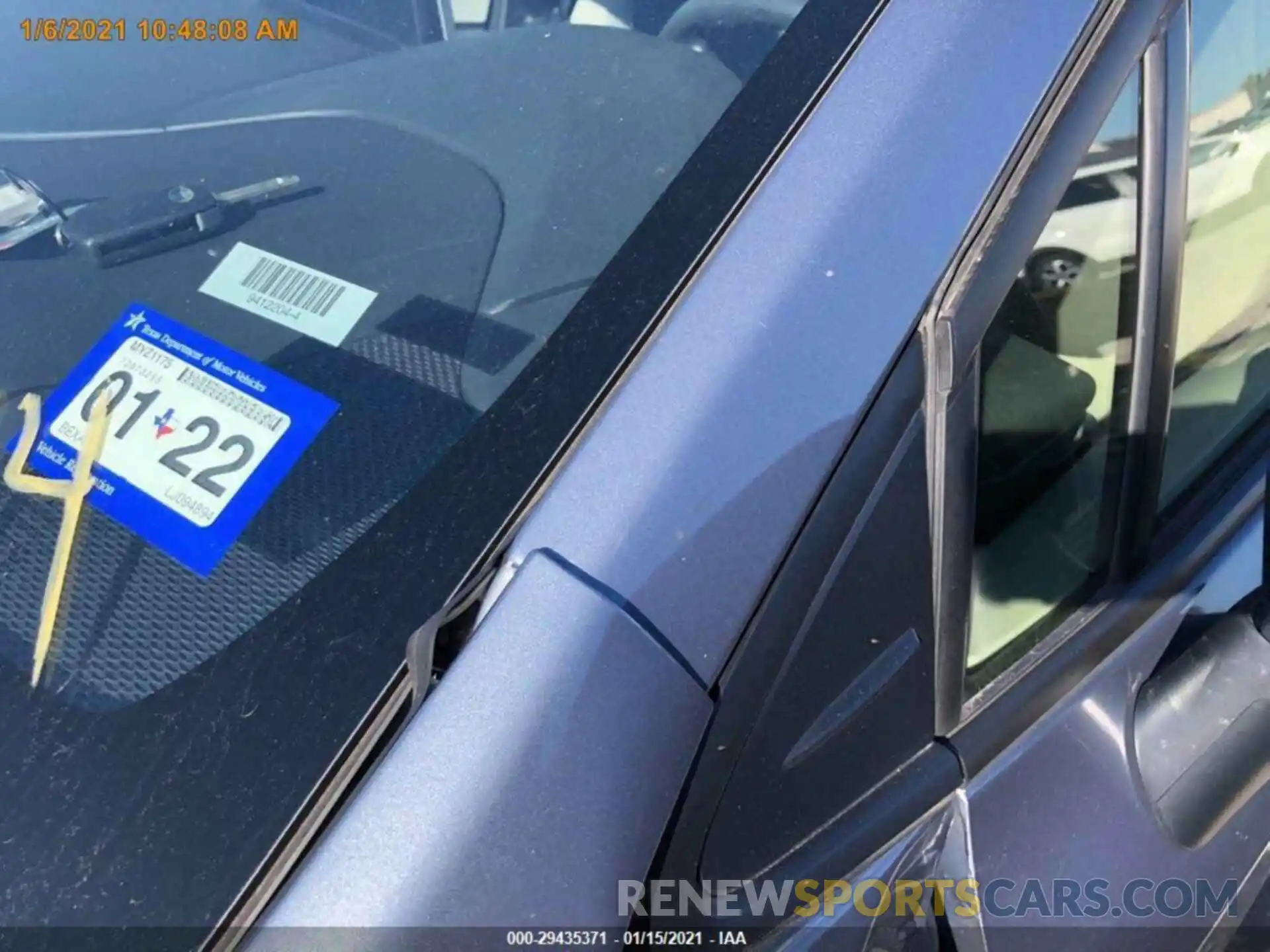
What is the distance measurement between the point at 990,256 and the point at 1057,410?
0.26 m

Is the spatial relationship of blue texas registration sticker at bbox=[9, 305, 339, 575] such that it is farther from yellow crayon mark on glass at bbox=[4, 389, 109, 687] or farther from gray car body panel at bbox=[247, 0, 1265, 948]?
gray car body panel at bbox=[247, 0, 1265, 948]

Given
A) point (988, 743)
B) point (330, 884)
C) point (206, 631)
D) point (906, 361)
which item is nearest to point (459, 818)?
point (330, 884)

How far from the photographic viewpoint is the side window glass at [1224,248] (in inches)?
46.1

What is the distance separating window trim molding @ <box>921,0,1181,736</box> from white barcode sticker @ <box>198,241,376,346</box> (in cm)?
51

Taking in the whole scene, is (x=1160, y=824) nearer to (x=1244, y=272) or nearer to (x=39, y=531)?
(x=1244, y=272)

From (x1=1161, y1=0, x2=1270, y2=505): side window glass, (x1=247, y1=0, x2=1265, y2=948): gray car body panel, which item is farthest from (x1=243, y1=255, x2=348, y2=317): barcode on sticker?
(x1=1161, y1=0, x2=1270, y2=505): side window glass

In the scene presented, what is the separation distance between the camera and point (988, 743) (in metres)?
1.08

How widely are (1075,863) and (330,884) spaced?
2.58 feet

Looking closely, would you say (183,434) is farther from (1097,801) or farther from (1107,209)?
(1097,801)

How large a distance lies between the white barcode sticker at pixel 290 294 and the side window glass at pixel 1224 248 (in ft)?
2.76

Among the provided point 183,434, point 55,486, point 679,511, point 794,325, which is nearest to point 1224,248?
point 794,325

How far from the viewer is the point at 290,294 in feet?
3.44

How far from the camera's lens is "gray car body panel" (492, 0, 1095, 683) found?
794 millimetres
